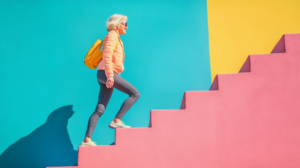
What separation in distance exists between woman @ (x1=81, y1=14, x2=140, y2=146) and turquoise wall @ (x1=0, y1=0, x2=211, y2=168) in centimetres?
102

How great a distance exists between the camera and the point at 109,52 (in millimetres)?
3055

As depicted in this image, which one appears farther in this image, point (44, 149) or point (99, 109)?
point (44, 149)

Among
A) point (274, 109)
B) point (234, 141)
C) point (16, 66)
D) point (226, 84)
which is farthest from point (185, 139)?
point (16, 66)

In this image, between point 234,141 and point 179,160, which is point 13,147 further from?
point 234,141

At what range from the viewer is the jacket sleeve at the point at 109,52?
3035 mm

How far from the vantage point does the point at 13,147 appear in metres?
4.00

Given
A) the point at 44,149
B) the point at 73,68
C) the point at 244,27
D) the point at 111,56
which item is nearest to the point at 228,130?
the point at 111,56

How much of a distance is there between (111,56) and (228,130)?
153 centimetres

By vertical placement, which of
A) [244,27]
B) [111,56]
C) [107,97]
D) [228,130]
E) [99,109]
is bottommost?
[228,130]

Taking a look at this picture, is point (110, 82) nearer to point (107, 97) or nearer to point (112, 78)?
point (112, 78)

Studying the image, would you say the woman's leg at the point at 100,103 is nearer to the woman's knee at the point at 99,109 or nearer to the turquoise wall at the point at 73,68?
the woman's knee at the point at 99,109

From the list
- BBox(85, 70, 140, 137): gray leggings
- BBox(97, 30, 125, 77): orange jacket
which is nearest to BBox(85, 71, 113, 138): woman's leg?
BBox(85, 70, 140, 137): gray leggings

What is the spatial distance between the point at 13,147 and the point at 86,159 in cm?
178

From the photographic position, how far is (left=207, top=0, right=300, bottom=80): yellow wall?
4387 mm
